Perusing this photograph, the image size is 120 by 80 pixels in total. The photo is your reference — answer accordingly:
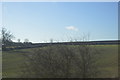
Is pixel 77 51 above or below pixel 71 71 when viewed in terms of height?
above

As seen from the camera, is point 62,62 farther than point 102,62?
No

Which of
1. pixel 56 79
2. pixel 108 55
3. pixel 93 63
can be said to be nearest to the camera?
pixel 56 79

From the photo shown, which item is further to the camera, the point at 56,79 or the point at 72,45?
the point at 72,45

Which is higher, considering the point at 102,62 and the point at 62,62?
the point at 62,62

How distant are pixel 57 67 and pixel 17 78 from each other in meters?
2.52

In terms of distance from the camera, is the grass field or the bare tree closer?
the bare tree

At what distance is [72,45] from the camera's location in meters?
12.7

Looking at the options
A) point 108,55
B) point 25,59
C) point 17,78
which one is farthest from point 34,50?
point 108,55

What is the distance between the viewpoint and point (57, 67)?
1205 cm

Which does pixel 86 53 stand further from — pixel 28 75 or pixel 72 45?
pixel 28 75

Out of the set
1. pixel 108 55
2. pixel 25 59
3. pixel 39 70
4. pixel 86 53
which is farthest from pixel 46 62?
pixel 108 55

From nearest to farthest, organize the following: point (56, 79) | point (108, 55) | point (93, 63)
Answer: point (56, 79) → point (93, 63) → point (108, 55)

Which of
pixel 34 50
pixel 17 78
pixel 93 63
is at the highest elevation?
pixel 34 50

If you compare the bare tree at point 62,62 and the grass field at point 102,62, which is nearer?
the bare tree at point 62,62
